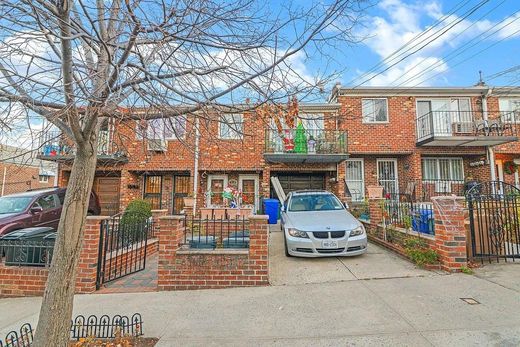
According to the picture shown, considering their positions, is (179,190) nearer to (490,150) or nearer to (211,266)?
(211,266)

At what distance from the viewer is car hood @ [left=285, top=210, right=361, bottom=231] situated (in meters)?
5.60

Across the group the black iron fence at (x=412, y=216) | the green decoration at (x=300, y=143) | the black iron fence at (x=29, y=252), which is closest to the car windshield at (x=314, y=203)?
the black iron fence at (x=412, y=216)

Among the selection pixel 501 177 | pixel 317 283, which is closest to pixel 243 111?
pixel 317 283

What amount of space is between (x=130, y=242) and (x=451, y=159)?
44.4 ft

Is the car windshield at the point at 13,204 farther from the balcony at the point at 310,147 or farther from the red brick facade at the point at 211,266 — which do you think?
the balcony at the point at 310,147

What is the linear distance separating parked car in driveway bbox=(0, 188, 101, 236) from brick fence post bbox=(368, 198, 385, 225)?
9274 mm

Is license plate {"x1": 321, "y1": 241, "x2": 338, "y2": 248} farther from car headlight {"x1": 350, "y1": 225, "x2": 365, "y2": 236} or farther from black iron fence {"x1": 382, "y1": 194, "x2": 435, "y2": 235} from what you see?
black iron fence {"x1": 382, "y1": 194, "x2": 435, "y2": 235}

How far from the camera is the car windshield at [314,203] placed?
6.95 meters

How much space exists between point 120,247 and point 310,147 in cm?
766

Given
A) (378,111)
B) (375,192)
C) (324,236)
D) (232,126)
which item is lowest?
(324,236)

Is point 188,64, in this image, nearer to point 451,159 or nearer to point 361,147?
point 361,147

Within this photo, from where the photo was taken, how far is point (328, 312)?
3457 millimetres

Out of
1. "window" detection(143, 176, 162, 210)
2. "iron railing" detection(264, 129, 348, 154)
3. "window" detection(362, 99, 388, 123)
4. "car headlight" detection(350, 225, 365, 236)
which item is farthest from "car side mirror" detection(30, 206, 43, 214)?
"window" detection(362, 99, 388, 123)

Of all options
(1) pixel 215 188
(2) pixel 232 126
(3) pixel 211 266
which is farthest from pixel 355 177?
Result: (2) pixel 232 126
